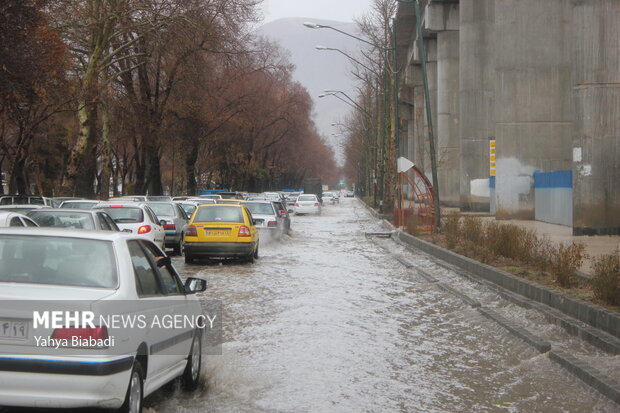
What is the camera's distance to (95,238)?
6.96 m

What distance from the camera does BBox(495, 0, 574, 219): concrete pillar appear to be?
122 ft

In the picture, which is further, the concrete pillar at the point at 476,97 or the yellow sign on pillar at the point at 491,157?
the concrete pillar at the point at 476,97

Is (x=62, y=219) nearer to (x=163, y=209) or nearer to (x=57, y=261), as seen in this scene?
(x=57, y=261)

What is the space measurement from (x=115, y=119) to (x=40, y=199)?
74.5ft

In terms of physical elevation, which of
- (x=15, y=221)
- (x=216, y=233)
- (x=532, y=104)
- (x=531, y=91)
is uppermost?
(x=531, y=91)

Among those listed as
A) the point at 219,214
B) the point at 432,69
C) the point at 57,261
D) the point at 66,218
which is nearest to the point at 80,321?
the point at 57,261

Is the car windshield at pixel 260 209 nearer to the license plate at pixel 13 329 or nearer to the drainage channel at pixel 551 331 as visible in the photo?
the drainage channel at pixel 551 331

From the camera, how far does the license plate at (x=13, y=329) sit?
609 centimetres

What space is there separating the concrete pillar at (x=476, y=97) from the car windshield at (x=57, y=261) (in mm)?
44959

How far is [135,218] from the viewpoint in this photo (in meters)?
23.8

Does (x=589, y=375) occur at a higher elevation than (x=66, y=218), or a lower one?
lower

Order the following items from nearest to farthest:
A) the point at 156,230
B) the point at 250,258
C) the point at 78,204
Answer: the point at 250,258 < the point at 156,230 < the point at 78,204

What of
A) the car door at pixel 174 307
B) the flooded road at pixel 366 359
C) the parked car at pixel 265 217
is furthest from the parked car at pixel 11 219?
the parked car at pixel 265 217

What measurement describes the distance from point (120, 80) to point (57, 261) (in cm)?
4772
